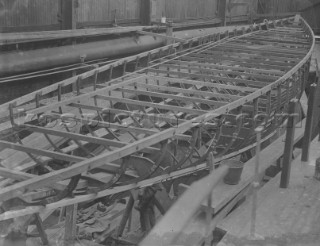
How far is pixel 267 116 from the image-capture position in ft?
20.8

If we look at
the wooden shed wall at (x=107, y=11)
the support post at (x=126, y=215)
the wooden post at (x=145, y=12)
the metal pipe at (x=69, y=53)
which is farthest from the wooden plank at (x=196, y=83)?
the wooden post at (x=145, y=12)

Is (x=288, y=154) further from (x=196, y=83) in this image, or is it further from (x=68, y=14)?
(x=68, y=14)

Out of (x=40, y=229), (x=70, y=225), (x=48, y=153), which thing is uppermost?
(x=48, y=153)

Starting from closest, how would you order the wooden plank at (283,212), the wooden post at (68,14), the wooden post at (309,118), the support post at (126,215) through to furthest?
the wooden plank at (283,212) → the support post at (126,215) → the wooden post at (309,118) → the wooden post at (68,14)

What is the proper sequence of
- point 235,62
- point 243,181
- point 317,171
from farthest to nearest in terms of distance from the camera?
point 235,62, point 317,171, point 243,181

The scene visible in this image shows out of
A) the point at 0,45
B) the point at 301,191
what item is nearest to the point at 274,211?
the point at 301,191

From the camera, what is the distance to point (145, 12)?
555 inches

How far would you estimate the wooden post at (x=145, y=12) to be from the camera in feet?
46.1

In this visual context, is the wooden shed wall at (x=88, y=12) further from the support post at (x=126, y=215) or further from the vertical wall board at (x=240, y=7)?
the support post at (x=126, y=215)

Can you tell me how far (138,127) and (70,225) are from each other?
4.53 feet

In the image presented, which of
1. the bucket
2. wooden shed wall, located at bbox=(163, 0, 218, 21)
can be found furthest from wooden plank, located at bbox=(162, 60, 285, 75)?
wooden shed wall, located at bbox=(163, 0, 218, 21)

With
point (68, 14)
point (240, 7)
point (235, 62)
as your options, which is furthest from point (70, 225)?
point (240, 7)

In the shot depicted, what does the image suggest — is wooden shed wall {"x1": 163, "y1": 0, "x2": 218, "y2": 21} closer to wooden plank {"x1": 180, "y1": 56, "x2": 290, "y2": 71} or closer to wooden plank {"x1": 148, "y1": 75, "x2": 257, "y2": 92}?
wooden plank {"x1": 180, "y1": 56, "x2": 290, "y2": 71}

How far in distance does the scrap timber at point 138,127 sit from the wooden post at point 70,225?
510 millimetres
